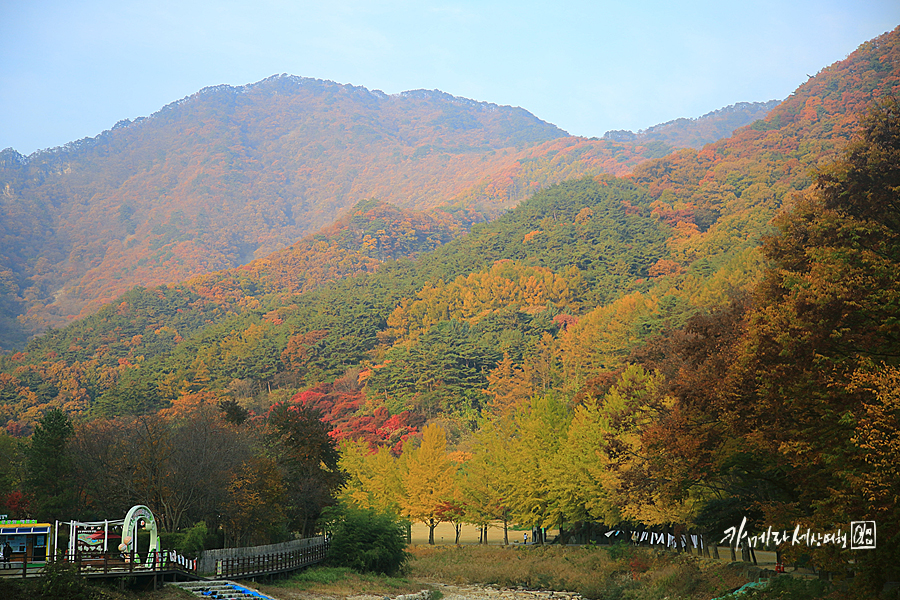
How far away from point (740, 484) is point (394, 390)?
77159mm

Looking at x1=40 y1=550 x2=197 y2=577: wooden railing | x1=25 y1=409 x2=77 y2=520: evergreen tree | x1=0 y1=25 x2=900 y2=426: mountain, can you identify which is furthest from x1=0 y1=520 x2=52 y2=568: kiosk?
x1=0 y1=25 x2=900 y2=426: mountain

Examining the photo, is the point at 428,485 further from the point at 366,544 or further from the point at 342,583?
the point at 342,583

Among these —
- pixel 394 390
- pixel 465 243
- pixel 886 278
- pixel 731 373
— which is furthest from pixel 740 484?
pixel 465 243

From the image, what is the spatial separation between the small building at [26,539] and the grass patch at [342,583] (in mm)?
9029

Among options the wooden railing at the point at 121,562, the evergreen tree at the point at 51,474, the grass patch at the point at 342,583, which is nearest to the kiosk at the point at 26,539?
the wooden railing at the point at 121,562

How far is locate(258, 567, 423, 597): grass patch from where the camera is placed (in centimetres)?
3481

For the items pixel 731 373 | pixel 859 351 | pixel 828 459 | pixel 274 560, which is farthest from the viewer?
pixel 274 560

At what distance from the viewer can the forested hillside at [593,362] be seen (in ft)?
69.2

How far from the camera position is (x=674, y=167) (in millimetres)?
180500

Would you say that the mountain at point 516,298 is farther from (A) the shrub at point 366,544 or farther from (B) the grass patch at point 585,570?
(A) the shrub at point 366,544

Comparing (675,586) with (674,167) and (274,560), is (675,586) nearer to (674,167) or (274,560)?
(274,560)

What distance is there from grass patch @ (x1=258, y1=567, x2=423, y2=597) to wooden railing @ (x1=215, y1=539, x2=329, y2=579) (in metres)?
0.55

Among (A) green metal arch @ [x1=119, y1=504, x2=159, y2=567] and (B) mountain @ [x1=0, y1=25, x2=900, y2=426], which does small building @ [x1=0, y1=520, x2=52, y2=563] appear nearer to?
(A) green metal arch @ [x1=119, y1=504, x2=159, y2=567]

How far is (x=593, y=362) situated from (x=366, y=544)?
181ft
